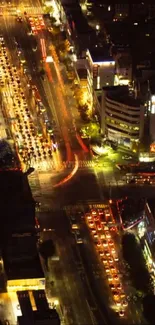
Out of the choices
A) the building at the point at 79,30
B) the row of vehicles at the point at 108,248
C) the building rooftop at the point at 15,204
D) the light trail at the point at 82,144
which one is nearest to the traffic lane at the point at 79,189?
the row of vehicles at the point at 108,248

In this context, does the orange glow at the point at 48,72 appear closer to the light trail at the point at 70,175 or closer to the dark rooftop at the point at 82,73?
the dark rooftop at the point at 82,73

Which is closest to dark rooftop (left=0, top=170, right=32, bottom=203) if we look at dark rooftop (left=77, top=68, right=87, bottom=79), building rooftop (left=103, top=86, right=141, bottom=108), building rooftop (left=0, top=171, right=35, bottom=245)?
building rooftop (left=0, top=171, right=35, bottom=245)

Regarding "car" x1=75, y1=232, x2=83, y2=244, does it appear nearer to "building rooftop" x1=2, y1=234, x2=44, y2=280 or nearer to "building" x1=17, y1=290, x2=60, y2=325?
"building rooftop" x1=2, y1=234, x2=44, y2=280

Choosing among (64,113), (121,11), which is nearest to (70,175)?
(64,113)

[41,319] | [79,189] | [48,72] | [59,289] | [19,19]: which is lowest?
[59,289]

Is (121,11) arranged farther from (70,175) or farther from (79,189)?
(79,189)

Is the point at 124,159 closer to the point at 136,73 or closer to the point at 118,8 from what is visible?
the point at 136,73
